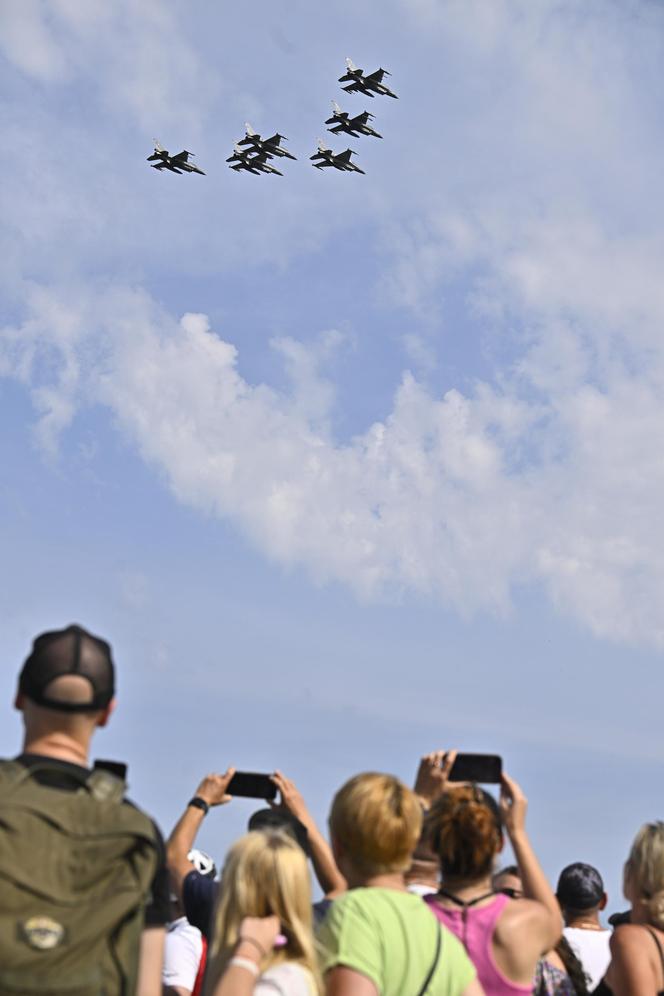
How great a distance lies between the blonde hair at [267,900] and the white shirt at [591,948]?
3529 millimetres

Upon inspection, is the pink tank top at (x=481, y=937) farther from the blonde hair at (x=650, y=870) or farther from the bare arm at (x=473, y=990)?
the blonde hair at (x=650, y=870)

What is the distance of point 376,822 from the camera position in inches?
214

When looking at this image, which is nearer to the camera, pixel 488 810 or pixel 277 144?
pixel 488 810

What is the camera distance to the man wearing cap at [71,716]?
4.62 m

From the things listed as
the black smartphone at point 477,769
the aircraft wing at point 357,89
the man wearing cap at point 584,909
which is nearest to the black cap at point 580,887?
the man wearing cap at point 584,909

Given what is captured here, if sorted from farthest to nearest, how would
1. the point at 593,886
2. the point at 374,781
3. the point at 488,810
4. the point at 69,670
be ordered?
the point at 593,886 < the point at 488,810 < the point at 374,781 < the point at 69,670

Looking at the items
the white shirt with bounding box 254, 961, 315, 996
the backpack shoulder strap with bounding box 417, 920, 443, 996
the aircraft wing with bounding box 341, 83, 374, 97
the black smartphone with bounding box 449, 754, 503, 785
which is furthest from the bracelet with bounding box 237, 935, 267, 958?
the aircraft wing with bounding box 341, 83, 374, 97

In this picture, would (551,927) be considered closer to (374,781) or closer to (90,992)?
(374,781)

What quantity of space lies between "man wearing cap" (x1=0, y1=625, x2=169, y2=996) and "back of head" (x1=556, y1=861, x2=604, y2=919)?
14.5 ft

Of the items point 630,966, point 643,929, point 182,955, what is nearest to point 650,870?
point 643,929

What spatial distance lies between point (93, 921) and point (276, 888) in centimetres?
101

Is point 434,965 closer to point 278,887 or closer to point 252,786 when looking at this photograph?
point 278,887

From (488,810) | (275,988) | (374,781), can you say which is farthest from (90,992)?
(488,810)

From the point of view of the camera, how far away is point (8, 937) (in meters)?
4.23
